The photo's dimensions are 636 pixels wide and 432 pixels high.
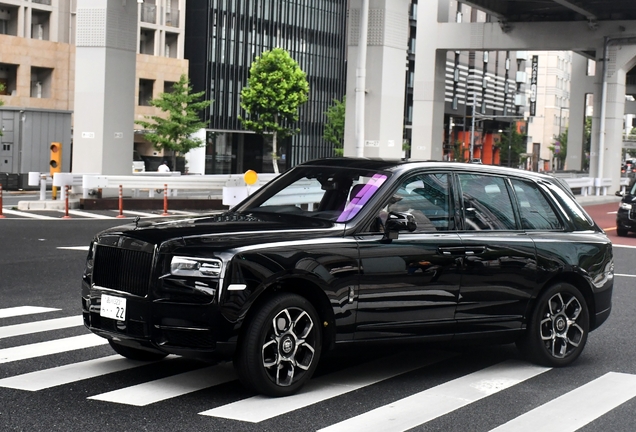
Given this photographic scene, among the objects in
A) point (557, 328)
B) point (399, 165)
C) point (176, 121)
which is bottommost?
point (557, 328)

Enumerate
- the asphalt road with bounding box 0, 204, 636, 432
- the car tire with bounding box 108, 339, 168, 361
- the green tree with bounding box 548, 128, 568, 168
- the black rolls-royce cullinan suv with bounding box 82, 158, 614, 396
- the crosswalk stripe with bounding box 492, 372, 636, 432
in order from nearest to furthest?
the asphalt road with bounding box 0, 204, 636, 432 → the crosswalk stripe with bounding box 492, 372, 636, 432 → the black rolls-royce cullinan suv with bounding box 82, 158, 614, 396 → the car tire with bounding box 108, 339, 168, 361 → the green tree with bounding box 548, 128, 568, 168

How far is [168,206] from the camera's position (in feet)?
101

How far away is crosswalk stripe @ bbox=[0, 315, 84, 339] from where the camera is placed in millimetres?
9273

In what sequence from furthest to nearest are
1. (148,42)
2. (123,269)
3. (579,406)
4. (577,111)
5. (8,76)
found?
(577,111) < (148,42) < (8,76) < (579,406) < (123,269)

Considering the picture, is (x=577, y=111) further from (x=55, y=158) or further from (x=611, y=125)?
(x=55, y=158)

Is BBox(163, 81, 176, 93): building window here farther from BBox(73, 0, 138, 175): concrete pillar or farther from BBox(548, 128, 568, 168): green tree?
BBox(548, 128, 568, 168): green tree

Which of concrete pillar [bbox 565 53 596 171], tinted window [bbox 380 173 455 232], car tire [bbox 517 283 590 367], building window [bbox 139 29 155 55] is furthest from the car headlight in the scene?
building window [bbox 139 29 155 55]

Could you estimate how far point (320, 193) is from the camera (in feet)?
26.0

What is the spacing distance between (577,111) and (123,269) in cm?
7275

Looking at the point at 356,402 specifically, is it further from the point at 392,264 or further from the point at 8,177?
the point at 8,177

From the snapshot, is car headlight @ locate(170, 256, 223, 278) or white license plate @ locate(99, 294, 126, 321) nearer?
car headlight @ locate(170, 256, 223, 278)

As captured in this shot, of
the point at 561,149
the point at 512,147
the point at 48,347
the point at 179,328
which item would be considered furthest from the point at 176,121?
the point at 561,149

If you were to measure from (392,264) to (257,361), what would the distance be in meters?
1.27

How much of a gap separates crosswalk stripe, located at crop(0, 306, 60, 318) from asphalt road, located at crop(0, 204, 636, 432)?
21cm
